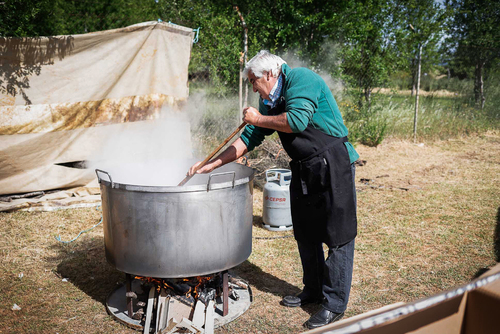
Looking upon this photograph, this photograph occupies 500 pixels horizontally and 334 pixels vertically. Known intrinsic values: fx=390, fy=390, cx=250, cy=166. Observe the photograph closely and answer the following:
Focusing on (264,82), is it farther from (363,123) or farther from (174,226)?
(363,123)

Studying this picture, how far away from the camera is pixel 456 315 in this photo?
1109 millimetres

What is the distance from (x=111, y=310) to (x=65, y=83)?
11.0 feet

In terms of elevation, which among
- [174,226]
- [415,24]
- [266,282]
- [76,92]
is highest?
[415,24]

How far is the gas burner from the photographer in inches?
102

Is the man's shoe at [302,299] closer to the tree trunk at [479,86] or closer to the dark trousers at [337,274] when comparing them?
the dark trousers at [337,274]

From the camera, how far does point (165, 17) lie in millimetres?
9305

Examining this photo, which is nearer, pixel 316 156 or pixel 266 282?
pixel 316 156

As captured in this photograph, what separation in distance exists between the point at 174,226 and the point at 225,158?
2.28 ft

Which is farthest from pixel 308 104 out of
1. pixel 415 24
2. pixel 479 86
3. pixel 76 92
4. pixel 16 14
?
pixel 479 86

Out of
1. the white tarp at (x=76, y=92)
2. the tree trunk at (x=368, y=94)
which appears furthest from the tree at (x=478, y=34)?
the white tarp at (x=76, y=92)

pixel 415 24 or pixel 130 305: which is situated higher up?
pixel 415 24

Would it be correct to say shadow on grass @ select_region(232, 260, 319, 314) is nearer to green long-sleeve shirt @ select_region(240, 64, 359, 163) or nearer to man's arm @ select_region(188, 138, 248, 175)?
man's arm @ select_region(188, 138, 248, 175)

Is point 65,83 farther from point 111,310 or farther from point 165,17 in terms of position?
point 165,17

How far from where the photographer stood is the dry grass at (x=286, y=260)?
2.87 metres
